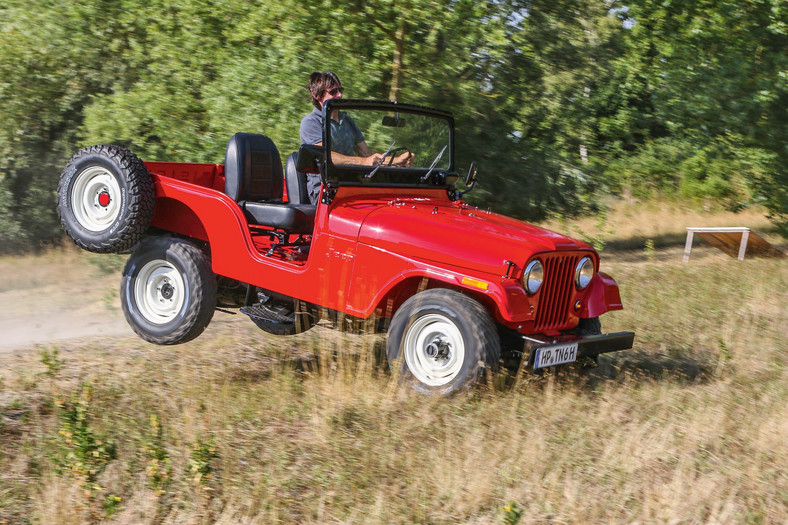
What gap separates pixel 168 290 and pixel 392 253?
203 centimetres

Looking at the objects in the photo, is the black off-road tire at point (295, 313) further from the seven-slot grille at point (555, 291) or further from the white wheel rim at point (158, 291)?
the seven-slot grille at point (555, 291)

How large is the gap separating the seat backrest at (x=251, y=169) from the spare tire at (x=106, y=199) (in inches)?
26.9

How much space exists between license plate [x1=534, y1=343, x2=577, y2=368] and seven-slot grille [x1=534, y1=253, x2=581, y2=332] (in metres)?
0.28

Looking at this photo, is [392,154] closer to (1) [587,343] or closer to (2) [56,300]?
(1) [587,343]

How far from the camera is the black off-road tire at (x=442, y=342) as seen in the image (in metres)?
5.01

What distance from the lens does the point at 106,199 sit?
20.4 ft

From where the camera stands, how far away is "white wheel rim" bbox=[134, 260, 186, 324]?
6.30m

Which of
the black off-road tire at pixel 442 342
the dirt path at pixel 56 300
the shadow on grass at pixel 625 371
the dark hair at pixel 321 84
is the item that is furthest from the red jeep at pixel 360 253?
the dirt path at pixel 56 300

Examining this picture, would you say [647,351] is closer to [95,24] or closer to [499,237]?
[499,237]

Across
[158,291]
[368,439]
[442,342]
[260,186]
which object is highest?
[260,186]

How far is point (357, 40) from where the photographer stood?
37.1ft

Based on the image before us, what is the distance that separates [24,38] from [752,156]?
46.6 feet

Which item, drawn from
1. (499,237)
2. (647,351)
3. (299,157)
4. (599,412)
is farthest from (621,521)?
(647,351)

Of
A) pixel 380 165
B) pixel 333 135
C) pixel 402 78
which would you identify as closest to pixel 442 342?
pixel 380 165
